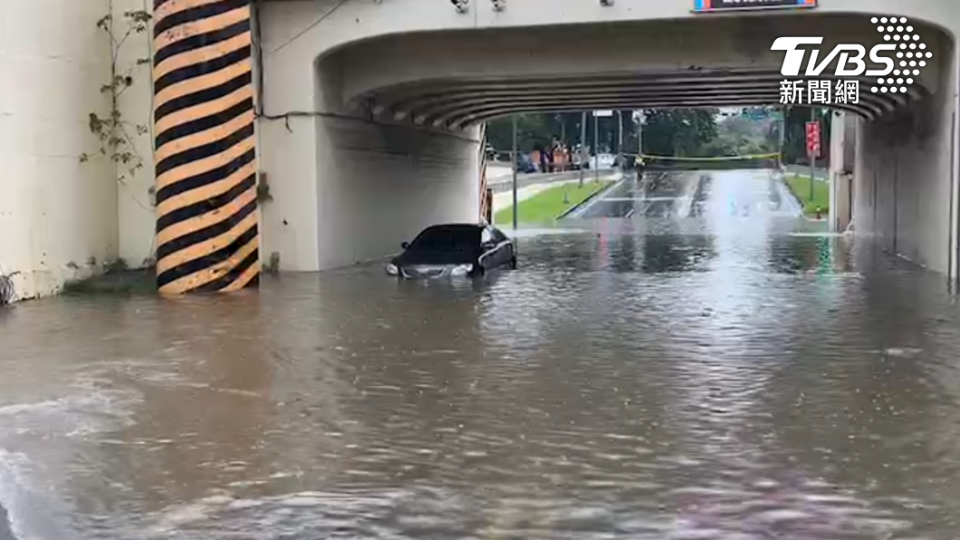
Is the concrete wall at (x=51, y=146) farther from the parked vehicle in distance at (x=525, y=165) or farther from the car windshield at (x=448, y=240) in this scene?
the parked vehicle in distance at (x=525, y=165)

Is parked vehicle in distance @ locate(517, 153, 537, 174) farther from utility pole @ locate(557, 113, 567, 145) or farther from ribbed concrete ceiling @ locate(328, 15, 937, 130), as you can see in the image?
ribbed concrete ceiling @ locate(328, 15, 937, 130)

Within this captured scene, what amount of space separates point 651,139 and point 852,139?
70.7 metres

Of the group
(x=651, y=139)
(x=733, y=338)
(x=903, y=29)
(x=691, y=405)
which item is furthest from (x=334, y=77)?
(x=651, y=139)

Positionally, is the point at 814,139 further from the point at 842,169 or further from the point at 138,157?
the point at 138,157

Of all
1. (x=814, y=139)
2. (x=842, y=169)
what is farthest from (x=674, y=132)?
(x=842, y=169)

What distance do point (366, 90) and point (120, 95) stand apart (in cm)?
492

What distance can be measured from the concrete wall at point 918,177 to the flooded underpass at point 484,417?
12.1 ft

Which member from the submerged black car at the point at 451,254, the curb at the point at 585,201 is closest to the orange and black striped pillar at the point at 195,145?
the submerged black car at the point at 451,254

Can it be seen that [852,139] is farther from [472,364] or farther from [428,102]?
[472,364]

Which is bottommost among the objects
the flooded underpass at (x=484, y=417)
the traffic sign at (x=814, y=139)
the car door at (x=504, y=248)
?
the flooded underpass at (x=484, y=417)

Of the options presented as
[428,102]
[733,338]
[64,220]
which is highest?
[428,102]

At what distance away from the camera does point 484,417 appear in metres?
8.76

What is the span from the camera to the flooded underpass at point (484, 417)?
6328 millimetres

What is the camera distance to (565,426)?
8.41m
